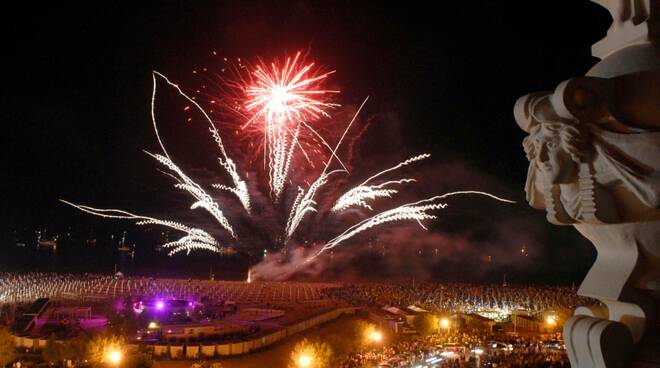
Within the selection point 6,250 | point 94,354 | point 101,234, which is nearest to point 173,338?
point 94,354

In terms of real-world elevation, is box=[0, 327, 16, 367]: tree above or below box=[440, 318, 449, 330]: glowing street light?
below

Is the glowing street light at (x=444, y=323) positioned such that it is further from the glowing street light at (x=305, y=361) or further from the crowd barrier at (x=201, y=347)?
the glowing street light at (x=305, y=361)

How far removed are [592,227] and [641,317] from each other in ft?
2.20

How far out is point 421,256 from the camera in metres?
112

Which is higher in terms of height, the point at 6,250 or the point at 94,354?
the point at 6,250

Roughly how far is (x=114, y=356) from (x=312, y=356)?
18.6 ft

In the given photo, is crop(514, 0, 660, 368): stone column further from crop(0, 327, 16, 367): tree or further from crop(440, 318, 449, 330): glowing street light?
crop(440, 318, 449, 330): glowing street light

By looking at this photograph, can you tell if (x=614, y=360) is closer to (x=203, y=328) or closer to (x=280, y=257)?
(x=203, y=328)

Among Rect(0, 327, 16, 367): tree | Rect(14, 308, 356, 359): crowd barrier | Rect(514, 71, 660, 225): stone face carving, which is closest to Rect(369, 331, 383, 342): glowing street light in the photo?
Rect(14, 308, 356, 359): crowd barrier

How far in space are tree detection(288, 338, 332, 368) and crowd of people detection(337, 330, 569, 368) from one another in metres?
0.52

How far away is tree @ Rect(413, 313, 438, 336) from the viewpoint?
22641mm

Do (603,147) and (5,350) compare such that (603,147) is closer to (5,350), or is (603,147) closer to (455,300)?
(5,350)

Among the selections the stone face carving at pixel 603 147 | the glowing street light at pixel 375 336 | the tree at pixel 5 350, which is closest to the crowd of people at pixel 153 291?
the glowing street light at pixel 375 336

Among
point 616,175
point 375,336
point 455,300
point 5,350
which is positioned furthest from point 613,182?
point 455,300
